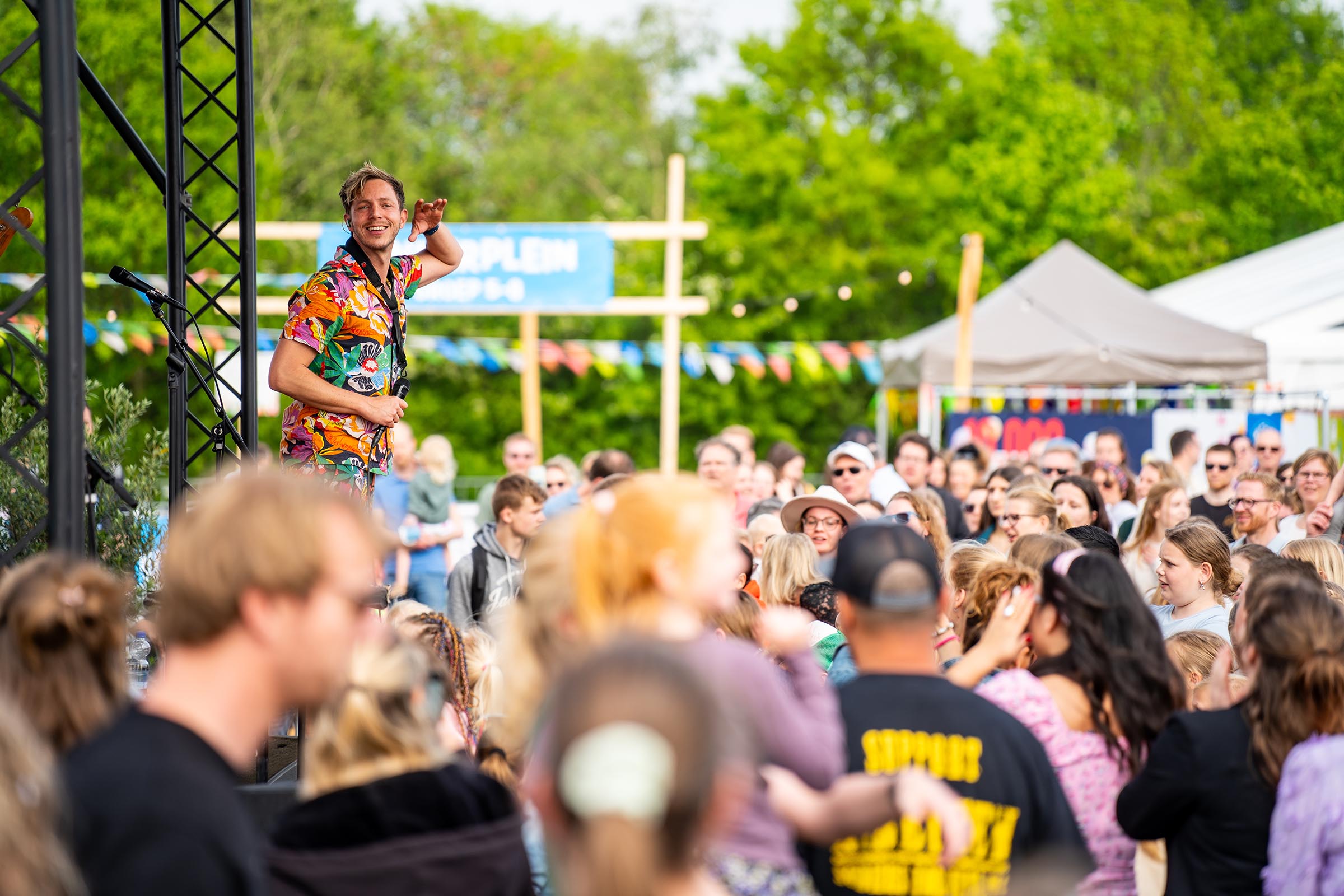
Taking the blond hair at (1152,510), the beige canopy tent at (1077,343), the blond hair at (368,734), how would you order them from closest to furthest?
the blond hair at (368,734) < the blond hair at (1152,510) < the beige canopy tent at (1077,343)

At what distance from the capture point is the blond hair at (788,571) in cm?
486

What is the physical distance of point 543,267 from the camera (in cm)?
1243

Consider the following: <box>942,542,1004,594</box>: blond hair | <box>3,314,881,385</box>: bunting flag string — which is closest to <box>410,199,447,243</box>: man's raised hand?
<box>942,542,1004,594</box>: blond hair

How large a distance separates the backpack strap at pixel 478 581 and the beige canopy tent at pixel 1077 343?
778 centimetres

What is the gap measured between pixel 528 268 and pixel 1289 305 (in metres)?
9.43

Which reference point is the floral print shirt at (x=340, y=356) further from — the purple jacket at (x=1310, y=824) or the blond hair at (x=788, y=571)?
the purple jacket at (x=1310, y=824)

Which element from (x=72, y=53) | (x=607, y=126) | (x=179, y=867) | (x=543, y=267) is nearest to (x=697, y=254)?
(x=607, y=126)

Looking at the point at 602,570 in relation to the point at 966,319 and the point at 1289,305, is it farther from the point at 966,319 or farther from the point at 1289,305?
the point at 1289,305

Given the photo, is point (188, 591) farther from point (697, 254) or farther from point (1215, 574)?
point (697, 254)

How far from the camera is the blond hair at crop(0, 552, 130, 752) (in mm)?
2105

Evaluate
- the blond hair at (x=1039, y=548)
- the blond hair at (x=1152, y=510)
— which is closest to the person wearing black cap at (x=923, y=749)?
the blond hair at (x=1039, y=548)

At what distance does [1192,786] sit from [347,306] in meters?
2.89

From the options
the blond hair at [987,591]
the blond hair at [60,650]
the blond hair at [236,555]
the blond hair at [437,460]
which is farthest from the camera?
the blond hair at [437,460]

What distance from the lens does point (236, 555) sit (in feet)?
5.51
